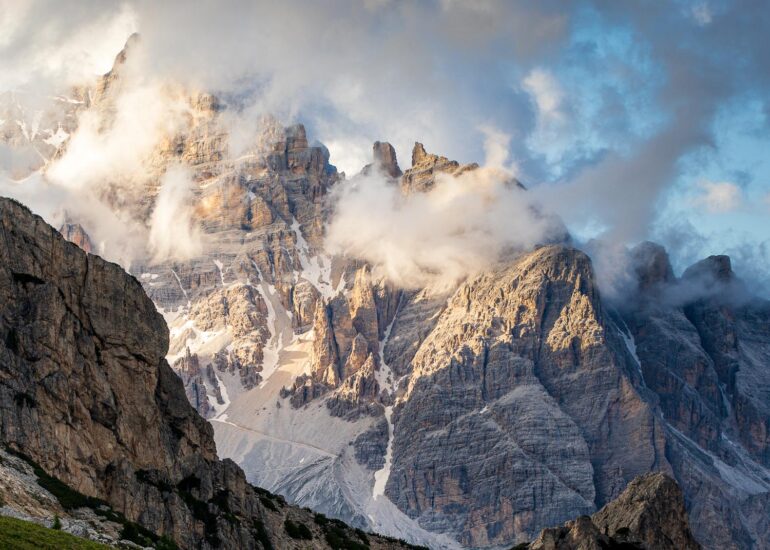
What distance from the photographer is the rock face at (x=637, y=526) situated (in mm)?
105438

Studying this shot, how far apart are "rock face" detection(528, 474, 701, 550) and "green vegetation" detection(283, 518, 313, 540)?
A: 2379 cm

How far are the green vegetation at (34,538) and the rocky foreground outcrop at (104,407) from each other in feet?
63.8

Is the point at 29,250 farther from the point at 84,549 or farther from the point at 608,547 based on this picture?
the point at 608,547

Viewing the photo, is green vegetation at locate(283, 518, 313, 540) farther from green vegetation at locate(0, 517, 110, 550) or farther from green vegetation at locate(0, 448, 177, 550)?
green vegetation at locate(0, 517, 110, 550)

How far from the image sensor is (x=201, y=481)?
117 meters

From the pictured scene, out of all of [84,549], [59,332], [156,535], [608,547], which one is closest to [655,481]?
[608,547]

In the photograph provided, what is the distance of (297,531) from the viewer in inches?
4975

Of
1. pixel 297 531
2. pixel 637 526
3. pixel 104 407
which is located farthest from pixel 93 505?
pixel 637 526

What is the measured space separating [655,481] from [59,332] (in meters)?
51.6

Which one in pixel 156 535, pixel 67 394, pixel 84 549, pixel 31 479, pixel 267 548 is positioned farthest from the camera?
pixel 267 548

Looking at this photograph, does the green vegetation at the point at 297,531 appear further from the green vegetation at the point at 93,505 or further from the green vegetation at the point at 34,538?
the green vegetation at the point at 34,538

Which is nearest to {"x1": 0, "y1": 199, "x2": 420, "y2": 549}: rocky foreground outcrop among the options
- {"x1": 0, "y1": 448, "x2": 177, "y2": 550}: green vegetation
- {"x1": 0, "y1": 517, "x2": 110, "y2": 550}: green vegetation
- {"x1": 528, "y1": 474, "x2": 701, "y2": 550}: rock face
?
{"x1": 0, "y1": 448, "x2": 177, "y2": 550}: green vegetation

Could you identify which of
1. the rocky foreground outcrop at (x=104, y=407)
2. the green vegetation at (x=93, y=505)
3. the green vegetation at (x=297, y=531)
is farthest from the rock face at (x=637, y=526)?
the green vegetation at (x=93, y=505)

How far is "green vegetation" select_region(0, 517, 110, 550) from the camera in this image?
6894cm
